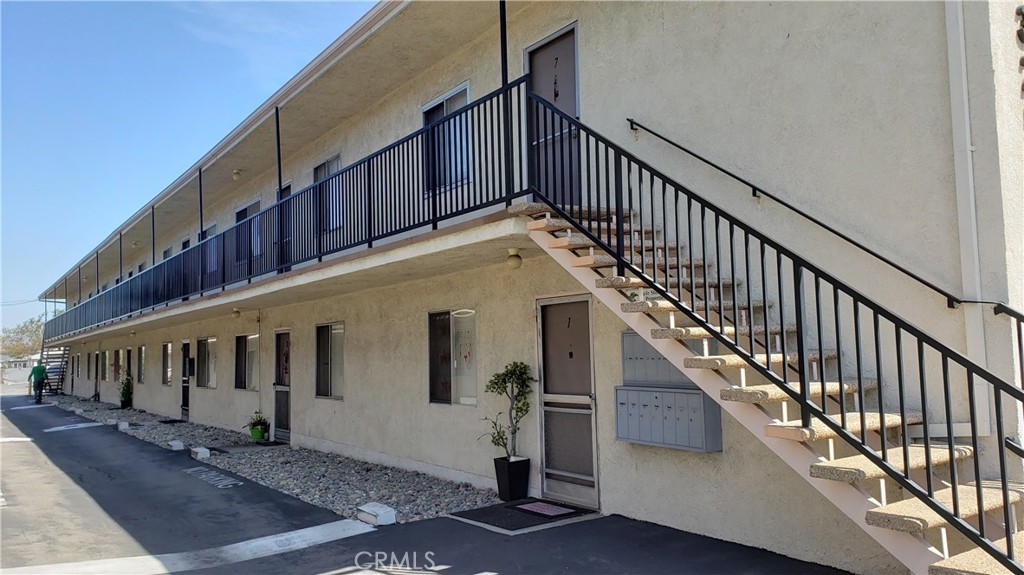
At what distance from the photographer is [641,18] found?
23.3ft

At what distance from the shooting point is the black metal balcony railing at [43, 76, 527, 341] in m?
6.79

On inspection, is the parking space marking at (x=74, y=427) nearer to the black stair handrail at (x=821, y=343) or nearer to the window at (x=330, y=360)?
the window at (x=330, y=360)

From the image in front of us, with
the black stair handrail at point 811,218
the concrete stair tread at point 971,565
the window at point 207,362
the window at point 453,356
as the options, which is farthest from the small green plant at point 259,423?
the concrete stair tread at point 971,565

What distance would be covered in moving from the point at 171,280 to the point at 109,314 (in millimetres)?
7624

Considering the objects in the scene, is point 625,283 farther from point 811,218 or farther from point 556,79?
point 556,79

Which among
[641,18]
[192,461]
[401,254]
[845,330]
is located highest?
[641,18]

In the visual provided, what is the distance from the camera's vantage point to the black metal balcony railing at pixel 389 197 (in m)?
6.79

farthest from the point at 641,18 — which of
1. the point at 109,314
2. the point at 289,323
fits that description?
the point at 109,314

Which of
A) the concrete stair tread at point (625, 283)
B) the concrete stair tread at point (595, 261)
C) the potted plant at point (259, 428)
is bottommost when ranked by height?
the potted plant at point (259, 428)

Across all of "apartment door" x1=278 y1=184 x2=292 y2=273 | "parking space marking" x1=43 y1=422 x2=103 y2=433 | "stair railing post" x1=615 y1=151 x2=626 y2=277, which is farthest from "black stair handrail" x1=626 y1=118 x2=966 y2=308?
"parking space marking" x1=43 y1=422 x2=103 y2=433

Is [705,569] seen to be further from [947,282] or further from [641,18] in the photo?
[641,18]

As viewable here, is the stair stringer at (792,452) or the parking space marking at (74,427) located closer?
the stair stringer at (792,452)

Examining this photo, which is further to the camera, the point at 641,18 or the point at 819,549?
the point at 641,18

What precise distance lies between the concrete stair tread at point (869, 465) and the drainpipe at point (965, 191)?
0.39 m
